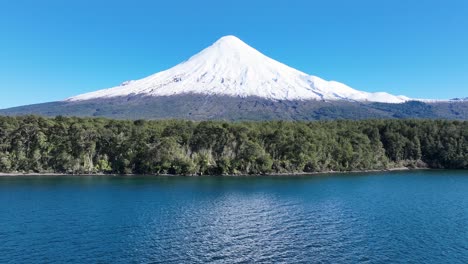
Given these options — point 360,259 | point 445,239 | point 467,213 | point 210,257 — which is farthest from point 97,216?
point 467,213

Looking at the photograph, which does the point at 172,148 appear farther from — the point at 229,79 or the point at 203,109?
the point at 229,79

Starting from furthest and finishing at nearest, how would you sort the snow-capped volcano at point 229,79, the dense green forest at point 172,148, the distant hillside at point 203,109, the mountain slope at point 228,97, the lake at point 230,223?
the snow-capped volcano at point 229,79 < the mountain slope at point 228,97 < the distant hillside at point 203,109 < the dense green forest at point 172,148 < the lake at point 230,223

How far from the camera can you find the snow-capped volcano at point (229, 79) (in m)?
148

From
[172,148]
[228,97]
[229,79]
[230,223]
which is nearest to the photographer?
[230,223]

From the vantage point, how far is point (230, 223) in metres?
25.1

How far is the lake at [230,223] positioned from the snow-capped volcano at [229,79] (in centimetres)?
10778

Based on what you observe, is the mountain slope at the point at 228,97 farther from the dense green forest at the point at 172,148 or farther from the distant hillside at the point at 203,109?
the dense green forest at the point at 172,148

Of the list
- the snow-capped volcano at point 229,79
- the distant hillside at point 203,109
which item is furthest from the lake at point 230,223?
the snow-capped volcano at point 229,79

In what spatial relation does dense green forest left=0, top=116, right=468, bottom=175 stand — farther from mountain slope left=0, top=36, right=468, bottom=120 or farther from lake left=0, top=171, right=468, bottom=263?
mountain slope left=0, top=36, right=468, bottom=120

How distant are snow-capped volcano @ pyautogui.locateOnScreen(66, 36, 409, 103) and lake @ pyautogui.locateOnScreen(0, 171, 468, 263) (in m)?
108

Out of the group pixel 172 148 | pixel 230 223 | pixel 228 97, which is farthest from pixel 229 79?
pixel 230 223

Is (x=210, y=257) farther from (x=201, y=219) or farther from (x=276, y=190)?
(x=276, y=190)

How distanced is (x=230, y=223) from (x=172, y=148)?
2937 centimetres

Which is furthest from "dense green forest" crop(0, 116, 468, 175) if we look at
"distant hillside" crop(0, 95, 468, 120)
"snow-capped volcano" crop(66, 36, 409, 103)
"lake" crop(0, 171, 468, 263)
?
"snow-capped volcano" crop(66, 36, 409, 103)
